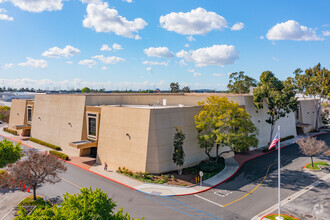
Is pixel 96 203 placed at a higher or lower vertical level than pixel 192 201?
higher

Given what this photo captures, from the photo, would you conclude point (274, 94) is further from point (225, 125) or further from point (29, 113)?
point (29, 113)

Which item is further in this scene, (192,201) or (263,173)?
(263,173)

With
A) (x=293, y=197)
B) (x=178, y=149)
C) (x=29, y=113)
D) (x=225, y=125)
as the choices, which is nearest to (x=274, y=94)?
(x=225, y=125)


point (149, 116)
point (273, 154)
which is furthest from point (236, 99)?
point (149, 116)

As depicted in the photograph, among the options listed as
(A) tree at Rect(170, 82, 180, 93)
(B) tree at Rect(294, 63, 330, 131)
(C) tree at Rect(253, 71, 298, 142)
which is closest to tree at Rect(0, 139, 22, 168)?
(C) tree at Rect(253, 71, 298, 142)

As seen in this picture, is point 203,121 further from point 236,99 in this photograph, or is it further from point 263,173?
point 236,99

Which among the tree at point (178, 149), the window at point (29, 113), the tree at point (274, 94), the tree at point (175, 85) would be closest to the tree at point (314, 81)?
the tree at point (274, 94)
